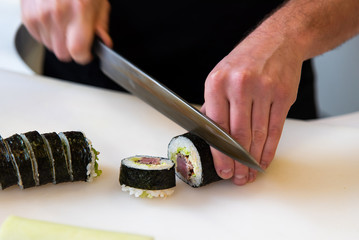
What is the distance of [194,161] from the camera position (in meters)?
1.55

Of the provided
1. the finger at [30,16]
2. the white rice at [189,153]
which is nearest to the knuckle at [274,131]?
the white rice at [189,153]

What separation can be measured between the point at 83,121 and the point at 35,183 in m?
0.47

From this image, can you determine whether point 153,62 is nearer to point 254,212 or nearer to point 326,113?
point 254,212

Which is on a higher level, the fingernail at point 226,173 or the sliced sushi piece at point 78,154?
the sliced sushi piece at point 78,154

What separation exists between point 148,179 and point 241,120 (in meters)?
0.32

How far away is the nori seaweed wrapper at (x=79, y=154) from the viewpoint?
1510 millimetres

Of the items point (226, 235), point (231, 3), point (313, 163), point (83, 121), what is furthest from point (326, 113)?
point (226, 235)

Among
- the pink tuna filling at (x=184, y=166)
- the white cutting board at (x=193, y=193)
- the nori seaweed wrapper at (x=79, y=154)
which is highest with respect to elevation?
the nori seaweed wrapper at (x=79, y=154)

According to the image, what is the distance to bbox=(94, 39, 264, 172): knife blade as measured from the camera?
58.4 inches

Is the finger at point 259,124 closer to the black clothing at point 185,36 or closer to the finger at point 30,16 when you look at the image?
the black clothing at point 185,36

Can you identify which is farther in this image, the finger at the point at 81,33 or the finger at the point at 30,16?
the finger at the point at 30,16

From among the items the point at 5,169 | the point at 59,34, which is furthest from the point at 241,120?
the point at 59,34

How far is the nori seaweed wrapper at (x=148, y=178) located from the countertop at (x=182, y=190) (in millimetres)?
52

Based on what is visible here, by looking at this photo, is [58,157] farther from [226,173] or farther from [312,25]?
[312,25]
